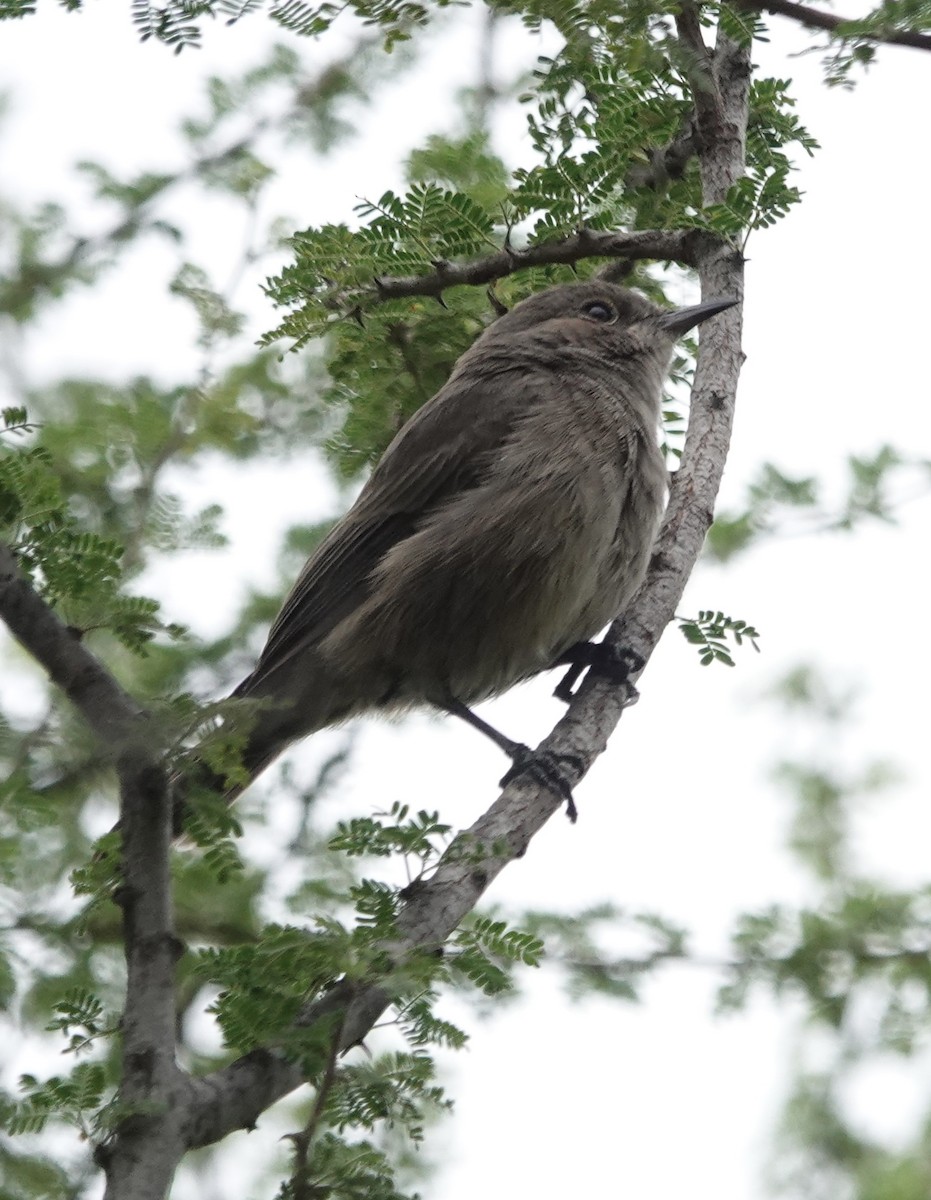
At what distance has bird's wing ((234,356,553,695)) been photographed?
6.49 metres

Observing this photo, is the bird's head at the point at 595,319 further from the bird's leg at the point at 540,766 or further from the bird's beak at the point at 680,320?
the bird's leg at the point at 540,766

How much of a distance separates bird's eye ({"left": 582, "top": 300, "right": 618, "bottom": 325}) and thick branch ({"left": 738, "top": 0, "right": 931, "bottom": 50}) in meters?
2.09

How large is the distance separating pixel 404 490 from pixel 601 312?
136cm

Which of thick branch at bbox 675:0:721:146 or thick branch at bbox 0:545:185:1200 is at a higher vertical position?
thick branch at bbox 675:0:721:146

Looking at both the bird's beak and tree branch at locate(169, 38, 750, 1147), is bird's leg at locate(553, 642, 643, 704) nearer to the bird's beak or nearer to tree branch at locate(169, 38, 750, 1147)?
tree branch at locate(169, 38, 750, 1147)

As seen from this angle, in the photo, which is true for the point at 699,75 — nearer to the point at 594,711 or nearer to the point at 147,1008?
the point at 594,711

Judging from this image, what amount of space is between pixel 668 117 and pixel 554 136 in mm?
419

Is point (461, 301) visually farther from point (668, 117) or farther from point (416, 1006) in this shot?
point (416, 1006)

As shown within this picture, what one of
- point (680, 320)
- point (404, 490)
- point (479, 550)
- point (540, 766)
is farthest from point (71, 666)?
point (680, 320)

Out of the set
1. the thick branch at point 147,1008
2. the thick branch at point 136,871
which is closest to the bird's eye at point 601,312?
the thick branch at point 136,871

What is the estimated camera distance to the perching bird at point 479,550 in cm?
610

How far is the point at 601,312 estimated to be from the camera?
718 cm

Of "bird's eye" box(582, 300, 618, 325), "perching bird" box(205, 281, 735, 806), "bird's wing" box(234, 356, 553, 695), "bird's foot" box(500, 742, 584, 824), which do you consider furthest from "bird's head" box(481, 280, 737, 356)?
"bird's foot" box(500, 742, 584, 824)

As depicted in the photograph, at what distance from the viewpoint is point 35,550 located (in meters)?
3.92
